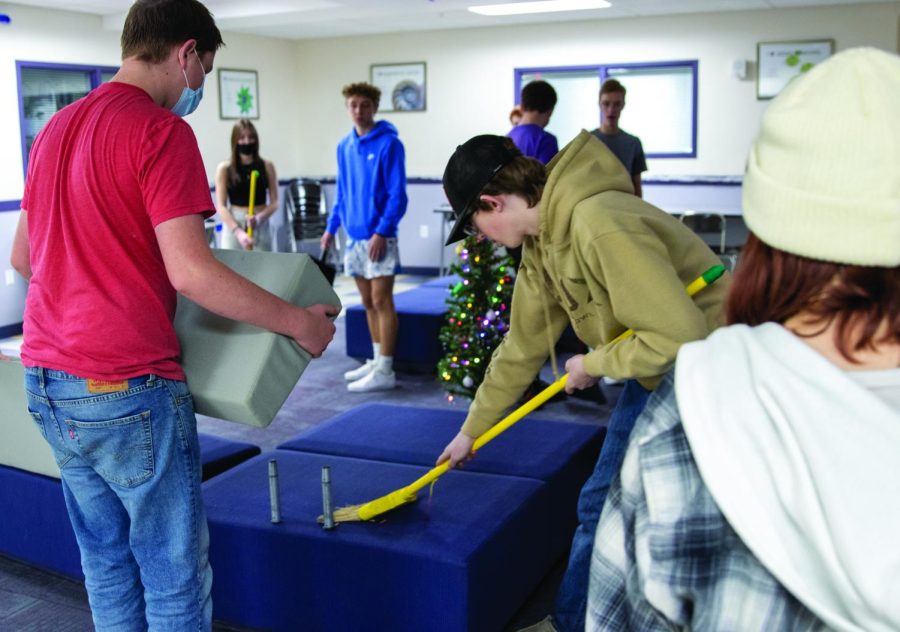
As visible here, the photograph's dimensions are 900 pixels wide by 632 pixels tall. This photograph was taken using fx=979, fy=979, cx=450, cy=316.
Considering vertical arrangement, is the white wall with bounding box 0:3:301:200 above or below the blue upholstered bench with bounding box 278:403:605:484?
above

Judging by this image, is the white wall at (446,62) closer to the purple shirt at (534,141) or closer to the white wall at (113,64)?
the white wall at (113,64)

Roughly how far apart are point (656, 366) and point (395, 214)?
125 inches

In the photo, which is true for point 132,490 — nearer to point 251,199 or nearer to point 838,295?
point 838,295

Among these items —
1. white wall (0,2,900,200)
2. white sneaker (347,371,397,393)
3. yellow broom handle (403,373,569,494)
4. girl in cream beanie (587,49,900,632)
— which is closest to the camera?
girl in cream beanie (587,49,900,632)

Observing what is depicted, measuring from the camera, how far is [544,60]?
29.4ft

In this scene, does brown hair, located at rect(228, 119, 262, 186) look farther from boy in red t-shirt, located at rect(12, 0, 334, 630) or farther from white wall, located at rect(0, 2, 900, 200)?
boy in red t-shirt, located at rect(12, 0, 334, 630)

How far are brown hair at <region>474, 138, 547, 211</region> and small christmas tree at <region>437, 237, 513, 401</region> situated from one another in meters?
2.25

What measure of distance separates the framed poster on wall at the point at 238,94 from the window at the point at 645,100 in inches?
99.8

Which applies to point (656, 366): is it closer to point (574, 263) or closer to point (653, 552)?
point (574, 263)

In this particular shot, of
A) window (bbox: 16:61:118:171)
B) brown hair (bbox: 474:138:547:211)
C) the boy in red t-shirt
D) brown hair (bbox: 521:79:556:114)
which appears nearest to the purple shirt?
brown hair (bbox: 521:79:556:114)

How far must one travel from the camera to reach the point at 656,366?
1760mm

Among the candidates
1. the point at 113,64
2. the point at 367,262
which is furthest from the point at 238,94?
the point at 367,262

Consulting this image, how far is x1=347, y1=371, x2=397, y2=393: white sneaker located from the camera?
503 centimetres

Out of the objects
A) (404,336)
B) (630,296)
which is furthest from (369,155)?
(630,296)
